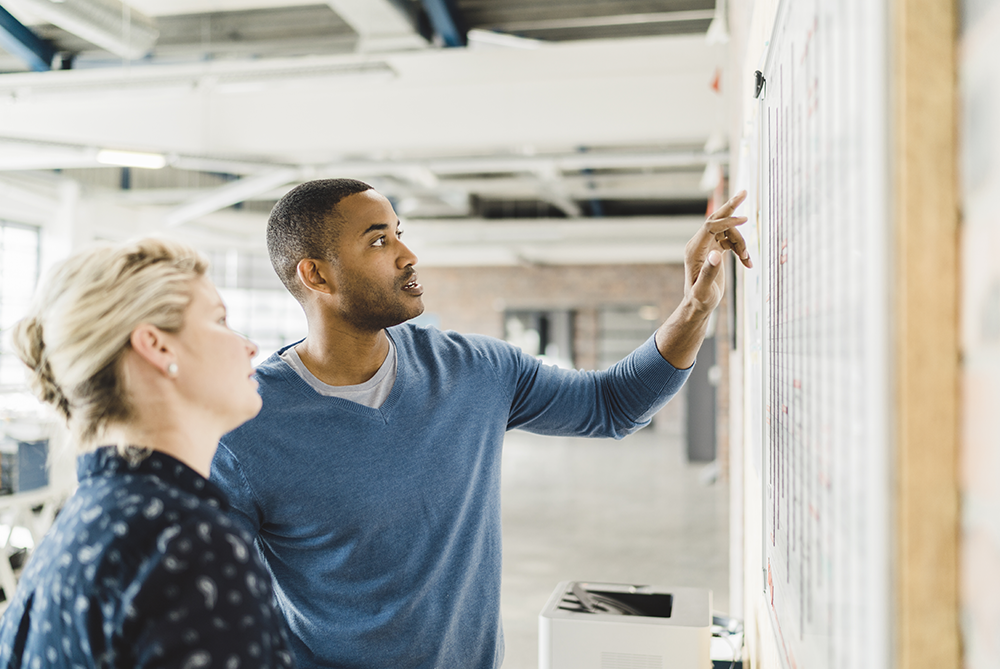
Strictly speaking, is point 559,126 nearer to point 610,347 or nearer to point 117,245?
point 117,245

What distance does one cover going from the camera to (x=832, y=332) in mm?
573

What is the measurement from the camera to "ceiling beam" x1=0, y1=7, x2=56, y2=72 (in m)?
→ 5.11

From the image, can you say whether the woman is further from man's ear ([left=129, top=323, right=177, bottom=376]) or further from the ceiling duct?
the ceiling duct

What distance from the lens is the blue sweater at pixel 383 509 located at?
139 centimetres

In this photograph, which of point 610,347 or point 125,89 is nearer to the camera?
point 125,89

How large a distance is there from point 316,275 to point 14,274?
9.57 m

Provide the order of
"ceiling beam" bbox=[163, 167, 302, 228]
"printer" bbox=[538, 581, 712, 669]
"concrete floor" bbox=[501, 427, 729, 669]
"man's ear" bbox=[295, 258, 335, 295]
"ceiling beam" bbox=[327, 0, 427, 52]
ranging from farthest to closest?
"ceiling beam" bbox=[163, 167, 302, 228]
"concrete floor" bbox=[501, 427, 729, 669]
"ceiling beam" bbox=[327, 0, 427, 52]
"printer" bbox=[538, 581, 712, 669]
"man's ear" bbox=[295, 258, 335, 295]

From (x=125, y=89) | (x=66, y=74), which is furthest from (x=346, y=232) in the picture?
(x=66, y=74)

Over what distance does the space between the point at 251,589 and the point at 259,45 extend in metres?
5.71

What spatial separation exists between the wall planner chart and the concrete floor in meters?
3.63

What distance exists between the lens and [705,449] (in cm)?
929

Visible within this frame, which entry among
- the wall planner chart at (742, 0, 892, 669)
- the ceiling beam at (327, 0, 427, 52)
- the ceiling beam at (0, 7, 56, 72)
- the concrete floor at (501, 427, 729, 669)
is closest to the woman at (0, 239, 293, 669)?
the wall planner chart at (742, 0, 892, 669)

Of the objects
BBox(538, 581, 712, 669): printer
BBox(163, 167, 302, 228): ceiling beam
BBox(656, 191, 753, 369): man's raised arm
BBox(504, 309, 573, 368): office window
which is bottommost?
BBox(538, 581, 712, 669): printer

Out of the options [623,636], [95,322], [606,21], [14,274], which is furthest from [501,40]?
[14,274]
